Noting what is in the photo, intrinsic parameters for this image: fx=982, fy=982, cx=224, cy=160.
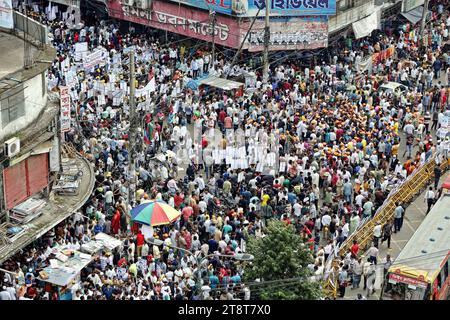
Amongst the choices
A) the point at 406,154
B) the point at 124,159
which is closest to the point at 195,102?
the point at 124,159

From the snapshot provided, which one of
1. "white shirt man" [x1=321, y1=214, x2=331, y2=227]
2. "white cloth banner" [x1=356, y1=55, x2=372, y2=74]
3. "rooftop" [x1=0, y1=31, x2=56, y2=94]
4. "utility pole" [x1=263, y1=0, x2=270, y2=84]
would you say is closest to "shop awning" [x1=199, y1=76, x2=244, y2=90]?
"utility pole" [x1=263, y1=0, x2=270, y2=84]

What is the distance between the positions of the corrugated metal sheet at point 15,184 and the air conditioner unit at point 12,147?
68 cm

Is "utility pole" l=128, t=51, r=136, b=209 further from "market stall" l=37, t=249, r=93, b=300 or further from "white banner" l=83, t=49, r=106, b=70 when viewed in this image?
"white banner" l=83, t=49, r=106, b=70

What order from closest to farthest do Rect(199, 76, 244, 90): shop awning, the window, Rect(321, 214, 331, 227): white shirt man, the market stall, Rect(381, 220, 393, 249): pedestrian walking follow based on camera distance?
the market stall < the window < Rect(321, 214, 331, 227): white shirt man < Rect(381, 220, 393, 249): pedestrian walking < Rect(199, 76, 244, 90): shop awning

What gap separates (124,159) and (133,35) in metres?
14.5

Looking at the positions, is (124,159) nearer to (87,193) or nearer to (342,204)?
(87,193)

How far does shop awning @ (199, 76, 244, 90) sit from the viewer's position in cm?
4103

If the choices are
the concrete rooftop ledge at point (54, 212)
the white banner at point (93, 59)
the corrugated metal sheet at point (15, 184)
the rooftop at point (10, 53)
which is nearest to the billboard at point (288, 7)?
the white banner at point (93, 59)

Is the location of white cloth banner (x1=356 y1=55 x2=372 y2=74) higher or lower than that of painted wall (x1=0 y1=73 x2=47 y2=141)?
lower

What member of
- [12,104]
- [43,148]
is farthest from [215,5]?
[12,104]

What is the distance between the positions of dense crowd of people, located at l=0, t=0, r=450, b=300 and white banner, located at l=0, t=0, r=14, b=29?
5.59 metres

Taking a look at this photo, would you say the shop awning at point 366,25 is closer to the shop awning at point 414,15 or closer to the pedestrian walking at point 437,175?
the shop awning at point 414,15

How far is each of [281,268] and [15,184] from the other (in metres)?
8.66

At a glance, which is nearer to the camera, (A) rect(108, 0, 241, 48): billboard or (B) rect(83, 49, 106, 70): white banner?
(B) rect(83, 49, 106, 70): white banner
